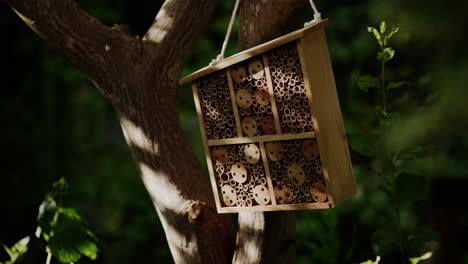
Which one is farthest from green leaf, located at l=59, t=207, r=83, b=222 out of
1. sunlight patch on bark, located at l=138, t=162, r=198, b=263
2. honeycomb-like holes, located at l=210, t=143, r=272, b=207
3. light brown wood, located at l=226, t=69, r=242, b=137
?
light brown wood, located at l=226, t=69, r=242, b=137

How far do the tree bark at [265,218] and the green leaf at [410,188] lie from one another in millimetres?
384

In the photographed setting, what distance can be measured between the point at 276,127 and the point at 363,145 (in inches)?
18.1

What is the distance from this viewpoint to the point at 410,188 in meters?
1.67

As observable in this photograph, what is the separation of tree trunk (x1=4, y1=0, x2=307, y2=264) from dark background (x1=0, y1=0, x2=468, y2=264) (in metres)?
0.53

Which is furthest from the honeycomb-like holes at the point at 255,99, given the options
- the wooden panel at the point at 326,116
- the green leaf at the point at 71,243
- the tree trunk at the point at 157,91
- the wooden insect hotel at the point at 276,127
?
the green leaf at the point at 71,243

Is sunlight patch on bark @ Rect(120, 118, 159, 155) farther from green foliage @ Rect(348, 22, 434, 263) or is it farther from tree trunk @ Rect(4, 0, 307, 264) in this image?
green foliage @ Rect(348, 22, 434, 263)

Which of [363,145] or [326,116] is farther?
[363,145]

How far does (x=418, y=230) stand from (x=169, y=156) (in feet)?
2.64

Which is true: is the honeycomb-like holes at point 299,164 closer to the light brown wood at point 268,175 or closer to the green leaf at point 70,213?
the light brown wood at point 268,175

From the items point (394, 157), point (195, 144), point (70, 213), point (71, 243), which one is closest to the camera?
point (394, 157)

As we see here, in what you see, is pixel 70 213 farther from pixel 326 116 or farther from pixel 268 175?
pixel 326 116

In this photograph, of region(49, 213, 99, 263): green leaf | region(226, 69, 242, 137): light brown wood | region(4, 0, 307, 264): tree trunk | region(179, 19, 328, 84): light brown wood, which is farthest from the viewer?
region(49, 213, 99, 263): green leaf

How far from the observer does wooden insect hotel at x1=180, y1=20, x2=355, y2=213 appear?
46.4 inches

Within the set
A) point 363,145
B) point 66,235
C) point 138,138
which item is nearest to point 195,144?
point 66,235
